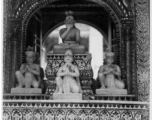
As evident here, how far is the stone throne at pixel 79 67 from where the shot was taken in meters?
8.43

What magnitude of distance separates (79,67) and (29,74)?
3.49 ft

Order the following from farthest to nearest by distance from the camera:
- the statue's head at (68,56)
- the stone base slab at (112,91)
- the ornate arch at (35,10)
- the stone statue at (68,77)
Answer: the ornate arch at (35,10) < the stone base slab at (112,91) < the statue's head at (68,56) < the stone statue at (68,77)

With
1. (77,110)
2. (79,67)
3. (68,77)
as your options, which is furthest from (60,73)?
(77,110)

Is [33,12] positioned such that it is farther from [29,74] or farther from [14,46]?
[29,74]

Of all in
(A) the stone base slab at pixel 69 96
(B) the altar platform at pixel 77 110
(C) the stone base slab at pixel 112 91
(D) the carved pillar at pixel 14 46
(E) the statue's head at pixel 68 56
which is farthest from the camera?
(D) the carved pillar at pixel 14 46

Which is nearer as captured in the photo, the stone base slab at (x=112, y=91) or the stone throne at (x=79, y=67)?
the stone base slab at (x=112, y=91)

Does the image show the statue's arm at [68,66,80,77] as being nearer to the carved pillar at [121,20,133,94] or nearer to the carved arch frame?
the carved pillar at [121,20,133,94]

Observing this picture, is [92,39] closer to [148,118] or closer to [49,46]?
[49,46]

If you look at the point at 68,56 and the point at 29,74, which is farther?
the point at 29,74

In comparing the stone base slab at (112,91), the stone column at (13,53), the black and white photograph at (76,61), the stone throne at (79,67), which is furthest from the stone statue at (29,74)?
the stone base slab at (112,91)

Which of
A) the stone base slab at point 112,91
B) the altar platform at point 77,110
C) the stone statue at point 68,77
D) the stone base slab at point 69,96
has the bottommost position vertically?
the altar platform at point 77,110

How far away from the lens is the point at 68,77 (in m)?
8.02

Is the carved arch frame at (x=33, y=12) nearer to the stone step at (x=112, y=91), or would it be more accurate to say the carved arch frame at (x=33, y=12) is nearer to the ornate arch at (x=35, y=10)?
the ornate arch at (x=35, y=10)

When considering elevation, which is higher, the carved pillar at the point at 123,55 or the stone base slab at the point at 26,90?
the carved pillar at the point at 123,55
